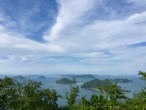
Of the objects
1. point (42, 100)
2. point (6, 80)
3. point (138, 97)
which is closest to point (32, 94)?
point (42, 100)

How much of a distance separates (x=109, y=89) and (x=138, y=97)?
4.71m

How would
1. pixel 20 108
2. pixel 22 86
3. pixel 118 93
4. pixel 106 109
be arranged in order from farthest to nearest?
pixel 22 86
pixel 20 108
pixel 118 93
pixel 106 109

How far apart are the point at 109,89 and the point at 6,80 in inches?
800

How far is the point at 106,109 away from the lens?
1053 inches

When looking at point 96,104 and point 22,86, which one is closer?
point 96,104

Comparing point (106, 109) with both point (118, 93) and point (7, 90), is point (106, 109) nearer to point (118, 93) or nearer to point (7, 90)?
point (118, 93)

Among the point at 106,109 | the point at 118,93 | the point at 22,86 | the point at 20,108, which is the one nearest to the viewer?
the point at 106,109

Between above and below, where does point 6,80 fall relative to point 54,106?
above

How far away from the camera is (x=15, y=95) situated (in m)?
45.7

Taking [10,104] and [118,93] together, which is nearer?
[118,93]

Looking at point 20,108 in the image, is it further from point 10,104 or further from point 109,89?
point 109,89

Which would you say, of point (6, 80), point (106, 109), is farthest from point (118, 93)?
point (6, 80)

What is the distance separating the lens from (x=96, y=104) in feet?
87.8

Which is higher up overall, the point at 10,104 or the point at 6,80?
the point at 6,80
